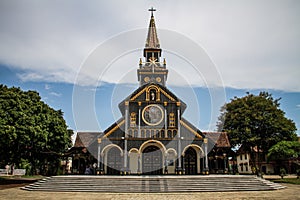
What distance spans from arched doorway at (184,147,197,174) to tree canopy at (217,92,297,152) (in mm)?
9720

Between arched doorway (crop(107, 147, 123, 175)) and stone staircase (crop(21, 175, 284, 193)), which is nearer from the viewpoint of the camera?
stone staircase (crop(21, 175, 284, 193))

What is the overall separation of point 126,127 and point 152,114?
9.87 feet

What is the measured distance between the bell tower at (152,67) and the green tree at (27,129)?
37.4 ft

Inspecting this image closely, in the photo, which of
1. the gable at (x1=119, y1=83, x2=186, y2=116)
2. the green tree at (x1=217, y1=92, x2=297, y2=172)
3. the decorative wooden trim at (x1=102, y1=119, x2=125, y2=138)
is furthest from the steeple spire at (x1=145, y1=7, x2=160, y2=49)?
the green tree at (x1=217, y1=92, x2=297, y2=172)

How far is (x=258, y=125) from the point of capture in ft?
116

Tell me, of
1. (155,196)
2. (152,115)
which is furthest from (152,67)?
(155,196)

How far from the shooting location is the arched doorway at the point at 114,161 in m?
26.3

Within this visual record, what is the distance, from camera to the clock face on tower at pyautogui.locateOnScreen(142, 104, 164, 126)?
2709 cm

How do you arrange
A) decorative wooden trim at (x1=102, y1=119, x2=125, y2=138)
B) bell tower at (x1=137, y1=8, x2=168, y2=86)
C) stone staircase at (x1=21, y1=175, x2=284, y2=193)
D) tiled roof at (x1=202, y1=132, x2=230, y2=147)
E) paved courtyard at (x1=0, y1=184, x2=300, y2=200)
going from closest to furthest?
paved courtyard at (x1=0, y1=184, x2=300, y2=200)
stone staircase at (x1=21, y1=175, x2=284, y2=193)
decorative wooden trim at (x1=102, y1=119, x2=125, y2=138)
tiled roof at (x1=202, y1=132, x2=230, y2=147)
bell tower at (x1=137, y1=8, x2=168, y2=86)

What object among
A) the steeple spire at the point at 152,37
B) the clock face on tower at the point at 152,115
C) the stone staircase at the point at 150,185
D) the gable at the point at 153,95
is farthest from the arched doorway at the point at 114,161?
the steeple spire at the point at 152,37

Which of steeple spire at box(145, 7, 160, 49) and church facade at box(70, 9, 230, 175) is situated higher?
steeple spire at box(145, 7, 160, 49)

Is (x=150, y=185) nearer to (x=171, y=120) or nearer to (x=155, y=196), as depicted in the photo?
(x=155, y=196)

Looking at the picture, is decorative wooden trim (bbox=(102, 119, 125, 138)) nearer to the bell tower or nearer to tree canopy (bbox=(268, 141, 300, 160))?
the bell tower

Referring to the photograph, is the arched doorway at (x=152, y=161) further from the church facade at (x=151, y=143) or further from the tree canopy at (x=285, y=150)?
the tree canopy at (x=285, y=150)
